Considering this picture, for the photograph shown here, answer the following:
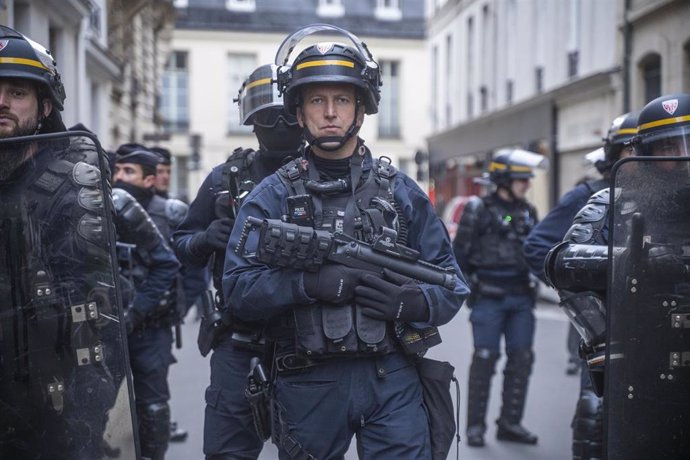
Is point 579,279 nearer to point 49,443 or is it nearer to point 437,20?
point 49,443

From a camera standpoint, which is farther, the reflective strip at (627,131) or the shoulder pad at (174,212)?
the shoulder pad at (174,212)

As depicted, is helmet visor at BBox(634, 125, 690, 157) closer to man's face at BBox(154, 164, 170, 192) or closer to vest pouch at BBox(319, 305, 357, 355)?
vest pouch at BBox(319, 305, 357, 355)

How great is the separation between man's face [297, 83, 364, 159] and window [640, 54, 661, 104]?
44.5ft

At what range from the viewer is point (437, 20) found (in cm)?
3481

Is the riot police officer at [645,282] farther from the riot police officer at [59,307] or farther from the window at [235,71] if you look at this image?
the window at [235,71]

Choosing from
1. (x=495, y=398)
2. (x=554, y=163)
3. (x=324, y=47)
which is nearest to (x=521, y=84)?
(x=554, y=163)

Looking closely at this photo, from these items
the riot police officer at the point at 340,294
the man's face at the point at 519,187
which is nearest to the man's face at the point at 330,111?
the riot police officer at the point at 340,294

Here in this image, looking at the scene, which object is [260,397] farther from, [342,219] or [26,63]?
[26,63]

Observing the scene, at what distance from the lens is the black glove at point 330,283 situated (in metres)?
3.21

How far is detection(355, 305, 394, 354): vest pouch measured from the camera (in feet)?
10.7

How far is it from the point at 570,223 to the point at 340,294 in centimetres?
240

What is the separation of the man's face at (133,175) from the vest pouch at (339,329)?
314 cm

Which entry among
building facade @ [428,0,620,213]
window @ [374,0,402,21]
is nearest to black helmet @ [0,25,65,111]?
building facade @ [428,0,620,213]

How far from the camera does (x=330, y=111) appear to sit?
3.52 meters
